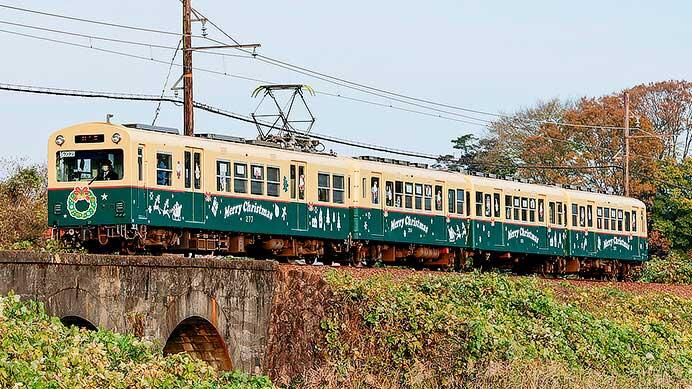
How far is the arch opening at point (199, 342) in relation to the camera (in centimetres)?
2314

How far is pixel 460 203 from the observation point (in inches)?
1479

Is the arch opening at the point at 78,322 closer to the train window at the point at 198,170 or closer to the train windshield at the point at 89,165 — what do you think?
the train windshield at the point at 89,165

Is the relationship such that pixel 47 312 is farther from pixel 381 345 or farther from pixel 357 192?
pixel 357 192

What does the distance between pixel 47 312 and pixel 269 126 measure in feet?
49.7

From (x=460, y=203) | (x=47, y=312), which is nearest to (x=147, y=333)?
(x=47, y=312)

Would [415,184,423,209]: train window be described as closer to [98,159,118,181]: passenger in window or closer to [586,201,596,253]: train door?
[586,201,596,253]: train door

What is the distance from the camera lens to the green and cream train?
2617 centimetres

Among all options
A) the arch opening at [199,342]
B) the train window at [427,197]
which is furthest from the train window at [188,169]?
the train window at [427,197]

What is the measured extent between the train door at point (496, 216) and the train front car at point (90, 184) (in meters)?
14.6

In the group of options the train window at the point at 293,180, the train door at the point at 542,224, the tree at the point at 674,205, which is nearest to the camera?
the train window at the point at 293,180

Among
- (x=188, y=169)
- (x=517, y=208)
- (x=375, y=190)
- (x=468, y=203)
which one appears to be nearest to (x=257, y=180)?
(x=188, y=169)

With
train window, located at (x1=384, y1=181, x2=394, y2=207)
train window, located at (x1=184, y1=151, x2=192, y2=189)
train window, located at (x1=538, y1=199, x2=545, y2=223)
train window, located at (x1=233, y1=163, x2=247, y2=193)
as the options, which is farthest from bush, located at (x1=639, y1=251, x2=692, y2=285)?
train window, located at (x1=184, y1=151, x2=192, y2=189)

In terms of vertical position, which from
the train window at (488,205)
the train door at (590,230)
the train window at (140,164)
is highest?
the train window at (140,164)

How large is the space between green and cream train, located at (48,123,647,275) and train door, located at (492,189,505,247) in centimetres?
3
